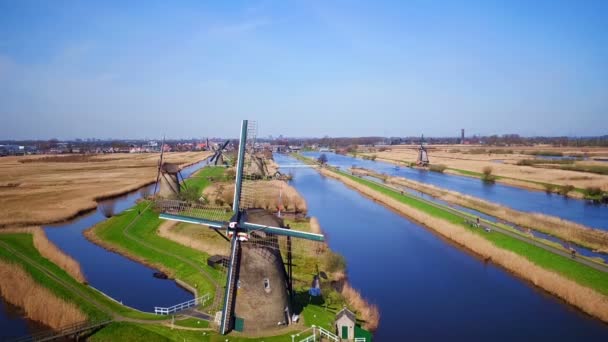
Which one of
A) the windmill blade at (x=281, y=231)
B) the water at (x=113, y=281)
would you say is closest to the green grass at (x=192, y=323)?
the water at (x=113, y=281)

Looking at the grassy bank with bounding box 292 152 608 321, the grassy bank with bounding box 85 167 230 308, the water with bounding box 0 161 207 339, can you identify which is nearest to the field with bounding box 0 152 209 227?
the water with bounding box 0 161 207 339

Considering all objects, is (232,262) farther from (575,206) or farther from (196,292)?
(575,206)

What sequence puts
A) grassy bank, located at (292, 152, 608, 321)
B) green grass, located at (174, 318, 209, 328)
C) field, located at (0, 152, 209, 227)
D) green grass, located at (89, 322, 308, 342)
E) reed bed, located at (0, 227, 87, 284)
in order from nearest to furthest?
green grass, located at (89, 322, 308, 342), green grass, located at (174, 318, 209, 328), grassy bank, located at (292, 152, 608, 321), reed bed, located at (0, 227, 87, 284), field, located at (0, 152, 209, 227)

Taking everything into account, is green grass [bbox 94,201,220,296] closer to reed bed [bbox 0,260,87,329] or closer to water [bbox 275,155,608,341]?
reed bed [bbox 0,260,87,329]

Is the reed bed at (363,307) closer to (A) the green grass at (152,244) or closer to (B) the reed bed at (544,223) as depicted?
(A) the green grass at (152,244)

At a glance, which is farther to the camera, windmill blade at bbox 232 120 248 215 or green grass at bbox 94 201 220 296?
green grass at bbox 94 201 220 296

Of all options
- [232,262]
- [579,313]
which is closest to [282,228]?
[232,262]
